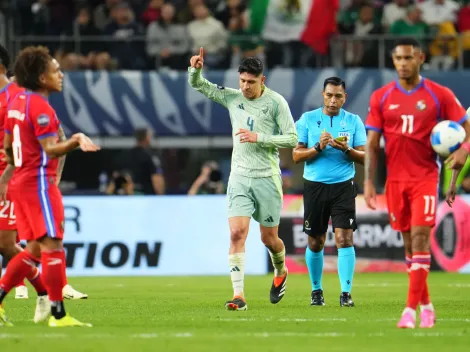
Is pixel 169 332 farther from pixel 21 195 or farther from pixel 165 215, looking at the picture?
pixel 165 215

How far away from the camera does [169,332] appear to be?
952cm

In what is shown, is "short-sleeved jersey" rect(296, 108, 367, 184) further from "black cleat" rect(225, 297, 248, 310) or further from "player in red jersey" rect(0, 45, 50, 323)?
"player in red jersey" rect(0, 45, 50, 323)

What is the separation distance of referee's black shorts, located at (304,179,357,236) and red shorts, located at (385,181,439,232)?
298cm

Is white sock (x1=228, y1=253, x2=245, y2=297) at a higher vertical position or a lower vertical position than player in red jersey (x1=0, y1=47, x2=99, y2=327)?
lower

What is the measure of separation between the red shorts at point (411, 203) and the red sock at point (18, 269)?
3055mm

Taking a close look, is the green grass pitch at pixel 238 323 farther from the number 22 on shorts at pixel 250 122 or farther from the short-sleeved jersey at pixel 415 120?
the number 22 on shorts at pixel 250 122

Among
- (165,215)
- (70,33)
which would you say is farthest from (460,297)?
(70,33)

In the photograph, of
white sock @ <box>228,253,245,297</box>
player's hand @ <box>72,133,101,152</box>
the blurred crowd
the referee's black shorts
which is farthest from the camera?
the blurred crowd

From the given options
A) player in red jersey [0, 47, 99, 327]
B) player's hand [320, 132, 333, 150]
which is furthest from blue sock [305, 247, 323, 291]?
player in red jersey [0, 47, 99, 327]

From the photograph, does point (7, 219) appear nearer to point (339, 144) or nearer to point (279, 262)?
point (279, 262)

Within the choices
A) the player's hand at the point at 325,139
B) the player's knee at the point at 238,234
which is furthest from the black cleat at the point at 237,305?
the player's hand at the point at 325,139

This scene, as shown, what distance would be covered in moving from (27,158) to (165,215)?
10.7 metres

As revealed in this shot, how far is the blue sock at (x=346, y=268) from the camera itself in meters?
12.9

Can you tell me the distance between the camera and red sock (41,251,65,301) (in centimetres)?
967
